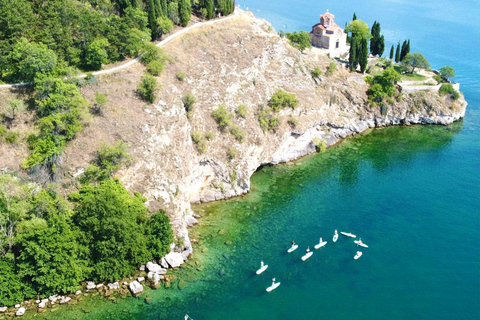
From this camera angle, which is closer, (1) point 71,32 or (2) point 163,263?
(2) point 163,263

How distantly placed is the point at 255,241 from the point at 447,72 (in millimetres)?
80587

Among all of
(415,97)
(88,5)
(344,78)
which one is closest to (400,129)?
(415,97)

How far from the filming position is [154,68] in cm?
7850

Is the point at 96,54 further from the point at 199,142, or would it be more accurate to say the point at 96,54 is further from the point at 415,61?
the point at 415,61

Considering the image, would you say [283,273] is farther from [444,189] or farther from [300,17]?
[300,17]

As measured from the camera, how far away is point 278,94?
91125 millimetres

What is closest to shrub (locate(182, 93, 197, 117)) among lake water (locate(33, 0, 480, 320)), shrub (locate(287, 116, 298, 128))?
lake water (locate(33, 0, 480, 320))

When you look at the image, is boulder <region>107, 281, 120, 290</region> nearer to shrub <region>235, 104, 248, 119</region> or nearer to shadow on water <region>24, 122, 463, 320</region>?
shadow on water <region>24, 122, 463, 320</region>

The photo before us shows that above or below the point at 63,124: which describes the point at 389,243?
below

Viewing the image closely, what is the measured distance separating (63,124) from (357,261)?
48005 mm

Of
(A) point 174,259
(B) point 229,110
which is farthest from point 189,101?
(A) point 174,259

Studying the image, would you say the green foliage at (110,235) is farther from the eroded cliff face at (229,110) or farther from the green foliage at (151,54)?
the green foliage at (151,54)

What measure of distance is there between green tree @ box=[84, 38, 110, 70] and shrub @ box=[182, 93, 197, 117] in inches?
621

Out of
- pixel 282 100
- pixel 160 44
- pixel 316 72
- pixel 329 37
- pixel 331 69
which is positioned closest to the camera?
pixel 160 44
